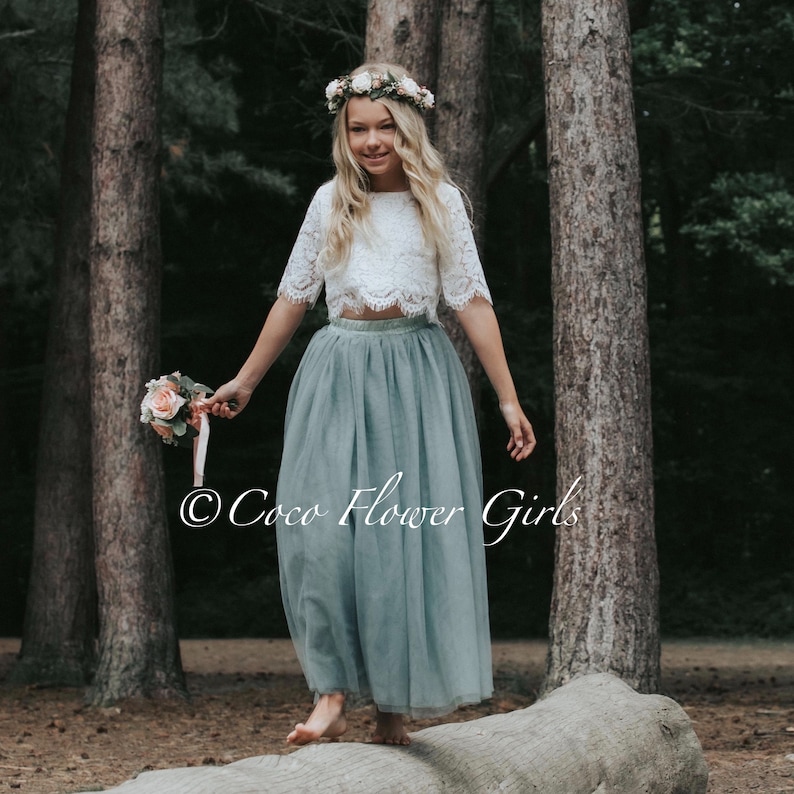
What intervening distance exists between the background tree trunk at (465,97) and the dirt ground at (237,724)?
9.54ft

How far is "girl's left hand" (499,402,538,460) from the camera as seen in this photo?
4461 millimetres

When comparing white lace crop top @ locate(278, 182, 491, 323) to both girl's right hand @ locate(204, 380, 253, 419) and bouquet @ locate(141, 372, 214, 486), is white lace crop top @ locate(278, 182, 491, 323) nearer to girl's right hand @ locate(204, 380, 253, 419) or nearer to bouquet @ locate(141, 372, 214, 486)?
girl's right hand @ locate(204, 380, 253, 419)

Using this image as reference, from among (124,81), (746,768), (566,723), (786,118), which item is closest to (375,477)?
(566,723)

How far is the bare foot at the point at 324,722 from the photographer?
13.9 feet

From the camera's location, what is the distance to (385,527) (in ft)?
14.1

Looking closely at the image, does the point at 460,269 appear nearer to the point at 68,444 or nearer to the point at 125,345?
the point at 125,345

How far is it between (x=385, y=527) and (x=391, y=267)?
2.83 ft

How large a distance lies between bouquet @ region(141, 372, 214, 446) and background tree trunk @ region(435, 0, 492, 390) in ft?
15.8

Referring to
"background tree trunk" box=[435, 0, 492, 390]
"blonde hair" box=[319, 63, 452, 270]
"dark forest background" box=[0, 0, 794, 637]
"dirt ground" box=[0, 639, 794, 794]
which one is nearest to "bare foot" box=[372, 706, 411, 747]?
"blonde hair" box=[319, 63, 452, 270]

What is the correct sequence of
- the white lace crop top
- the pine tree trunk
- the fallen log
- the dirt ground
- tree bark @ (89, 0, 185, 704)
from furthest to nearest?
the pine tree trunk
tree bark @ (89, 0, 185, 704)
the dirt ground
the white lace crop top
the fallen log

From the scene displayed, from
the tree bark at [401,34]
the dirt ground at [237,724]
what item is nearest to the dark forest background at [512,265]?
the tree bark at [401,34]

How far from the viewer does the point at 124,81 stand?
30.3 ft

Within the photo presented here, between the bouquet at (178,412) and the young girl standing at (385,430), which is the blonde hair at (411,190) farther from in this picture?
the bouquet at (178,412)

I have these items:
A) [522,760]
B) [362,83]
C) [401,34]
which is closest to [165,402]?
[362,83]
